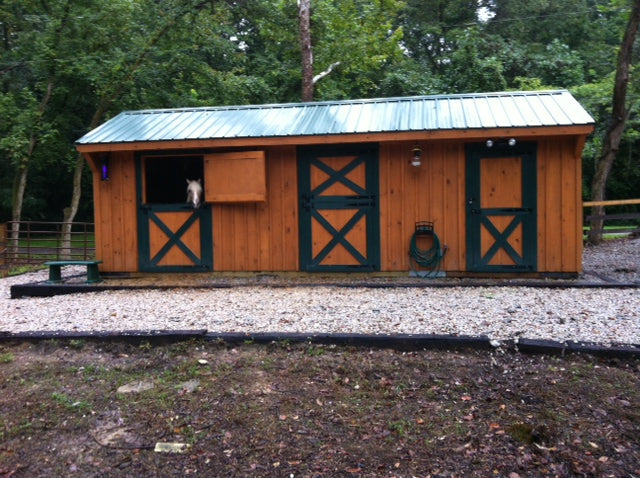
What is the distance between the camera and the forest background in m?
12.7

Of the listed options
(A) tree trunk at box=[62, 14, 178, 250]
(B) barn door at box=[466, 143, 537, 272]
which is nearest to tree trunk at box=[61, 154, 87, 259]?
(A) tree trunk at box=[62, 14, 178, 250]

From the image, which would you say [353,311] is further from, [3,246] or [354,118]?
[3,246]

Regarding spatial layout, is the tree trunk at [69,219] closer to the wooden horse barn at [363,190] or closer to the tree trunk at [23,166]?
the tree trunk at [23,166]

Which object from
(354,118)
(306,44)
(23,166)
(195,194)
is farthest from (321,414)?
(23,166)

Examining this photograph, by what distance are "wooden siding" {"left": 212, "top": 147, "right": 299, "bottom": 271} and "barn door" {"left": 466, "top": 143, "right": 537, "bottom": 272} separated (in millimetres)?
2778

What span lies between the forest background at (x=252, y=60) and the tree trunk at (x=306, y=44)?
0.06 m

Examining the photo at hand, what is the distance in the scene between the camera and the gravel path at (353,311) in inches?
181

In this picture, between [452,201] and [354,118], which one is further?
[354,118]

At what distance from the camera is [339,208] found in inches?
305

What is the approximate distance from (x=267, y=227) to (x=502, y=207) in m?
3.67

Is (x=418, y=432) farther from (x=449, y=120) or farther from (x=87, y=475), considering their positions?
(x=449, y=120)

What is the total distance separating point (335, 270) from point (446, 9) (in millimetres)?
17891

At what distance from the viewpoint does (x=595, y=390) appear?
332 centimetres

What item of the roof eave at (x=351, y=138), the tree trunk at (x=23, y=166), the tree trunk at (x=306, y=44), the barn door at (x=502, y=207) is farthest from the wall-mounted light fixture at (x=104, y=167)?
the tree trunk at (x=306, y=44)
